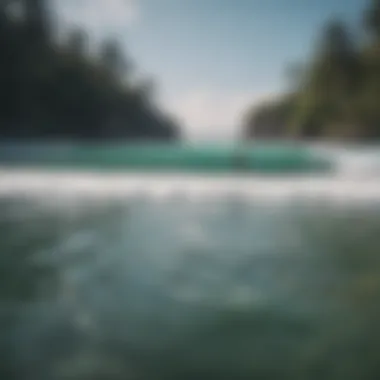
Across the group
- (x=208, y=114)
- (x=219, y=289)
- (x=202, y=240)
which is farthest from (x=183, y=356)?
(x=208, y=114)

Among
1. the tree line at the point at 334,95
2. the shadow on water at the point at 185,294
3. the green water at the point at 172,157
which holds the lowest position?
the shadow on water at the point at 185,294

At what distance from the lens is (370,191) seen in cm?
156

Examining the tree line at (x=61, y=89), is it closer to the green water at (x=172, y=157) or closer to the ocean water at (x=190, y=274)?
the green water at (x=172, y=157)

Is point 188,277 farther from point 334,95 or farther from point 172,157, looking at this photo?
point 334,95

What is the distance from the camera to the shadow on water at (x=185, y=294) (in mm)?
1297

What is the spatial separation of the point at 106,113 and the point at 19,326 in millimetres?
752

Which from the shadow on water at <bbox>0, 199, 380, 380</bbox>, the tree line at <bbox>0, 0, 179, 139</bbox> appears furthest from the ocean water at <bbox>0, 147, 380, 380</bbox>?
the tree line at <bbox>0, 0, 179, 139</bbox>

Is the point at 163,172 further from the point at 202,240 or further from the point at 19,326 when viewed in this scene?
the point at 19,326

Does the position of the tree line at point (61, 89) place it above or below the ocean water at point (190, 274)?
above

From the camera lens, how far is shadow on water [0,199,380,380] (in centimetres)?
130

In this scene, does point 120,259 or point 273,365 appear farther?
point 120,259

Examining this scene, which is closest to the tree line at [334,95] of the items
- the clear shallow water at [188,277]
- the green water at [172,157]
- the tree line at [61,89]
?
the green water at [172,157]

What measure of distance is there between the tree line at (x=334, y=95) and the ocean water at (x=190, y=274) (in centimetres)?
9

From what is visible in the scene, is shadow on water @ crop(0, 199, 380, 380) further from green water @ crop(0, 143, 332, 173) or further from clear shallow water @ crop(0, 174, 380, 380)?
green water @ crop(0, 143, 332, 173)
